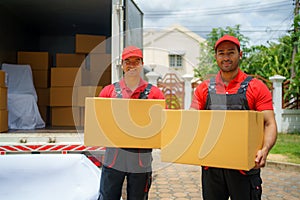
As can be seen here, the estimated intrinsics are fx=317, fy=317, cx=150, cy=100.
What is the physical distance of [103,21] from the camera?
5852mm

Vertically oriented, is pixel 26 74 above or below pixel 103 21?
below

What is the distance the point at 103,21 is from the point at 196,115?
4.62m

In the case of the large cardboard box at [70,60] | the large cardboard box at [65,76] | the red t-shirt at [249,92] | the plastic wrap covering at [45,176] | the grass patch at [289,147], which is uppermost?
the large cardboard box at [70,60]

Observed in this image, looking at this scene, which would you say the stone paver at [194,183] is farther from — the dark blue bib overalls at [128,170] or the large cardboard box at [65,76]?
the large cardboard box at [65,76]

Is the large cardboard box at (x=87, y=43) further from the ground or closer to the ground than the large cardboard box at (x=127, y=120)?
further from the ground

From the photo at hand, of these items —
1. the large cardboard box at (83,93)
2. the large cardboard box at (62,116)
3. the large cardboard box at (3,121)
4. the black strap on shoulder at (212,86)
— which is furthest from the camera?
the large cardboard box at (62,116)

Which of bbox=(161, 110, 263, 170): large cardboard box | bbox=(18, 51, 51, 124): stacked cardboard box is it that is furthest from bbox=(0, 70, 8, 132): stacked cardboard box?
bbox=(161, 110, 263, 170): large cardboard box

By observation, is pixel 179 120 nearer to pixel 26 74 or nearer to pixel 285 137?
pixel 26 74

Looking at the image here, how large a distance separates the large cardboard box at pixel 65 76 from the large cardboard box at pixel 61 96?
69 millimetres

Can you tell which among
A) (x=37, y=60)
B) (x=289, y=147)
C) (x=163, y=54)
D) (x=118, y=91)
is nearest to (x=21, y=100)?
(x=37, y=60)

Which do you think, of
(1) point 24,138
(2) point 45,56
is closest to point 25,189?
(1) point 24,138

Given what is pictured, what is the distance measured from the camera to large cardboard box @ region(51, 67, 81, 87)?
4.71m

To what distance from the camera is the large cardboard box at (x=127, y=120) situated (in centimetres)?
187

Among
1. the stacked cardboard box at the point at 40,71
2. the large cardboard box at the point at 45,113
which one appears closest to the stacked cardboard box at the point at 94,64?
the stacked cardboard box at the point at 40,71
